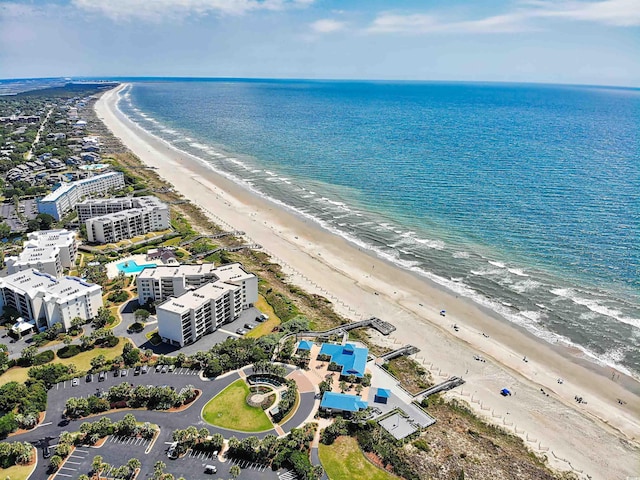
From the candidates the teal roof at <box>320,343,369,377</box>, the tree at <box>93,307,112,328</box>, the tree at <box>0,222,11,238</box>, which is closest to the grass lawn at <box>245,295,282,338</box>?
the teal roof at <box>320,343,369,377</box>

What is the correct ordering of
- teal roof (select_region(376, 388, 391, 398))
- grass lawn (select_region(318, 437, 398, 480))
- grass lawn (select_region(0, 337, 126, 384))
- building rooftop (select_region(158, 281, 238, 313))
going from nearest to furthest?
grass lawn (select_region(318, 437, 398, 480))
teal roof (select_region(376, 388, 391, 398))
grass lawn (select_region(0, 337, 126, 384))
building rooftop (select_region(158, 281, 238, 313))

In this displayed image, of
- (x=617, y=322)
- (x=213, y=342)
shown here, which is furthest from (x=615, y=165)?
(x=213, y=342)

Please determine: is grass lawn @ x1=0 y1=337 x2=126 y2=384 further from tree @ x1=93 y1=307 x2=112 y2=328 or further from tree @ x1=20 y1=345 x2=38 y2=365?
tree @ x1=93 y1=307 x2=112 y2=328

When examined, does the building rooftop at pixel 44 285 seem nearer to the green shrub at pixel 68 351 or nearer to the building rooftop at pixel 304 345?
the green shrub at pixel 68 351

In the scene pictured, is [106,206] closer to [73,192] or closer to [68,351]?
[73,192]

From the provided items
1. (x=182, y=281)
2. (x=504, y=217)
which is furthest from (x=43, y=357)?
(x=504, y=217)

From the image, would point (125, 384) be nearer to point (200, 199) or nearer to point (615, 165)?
point (200, 199)
